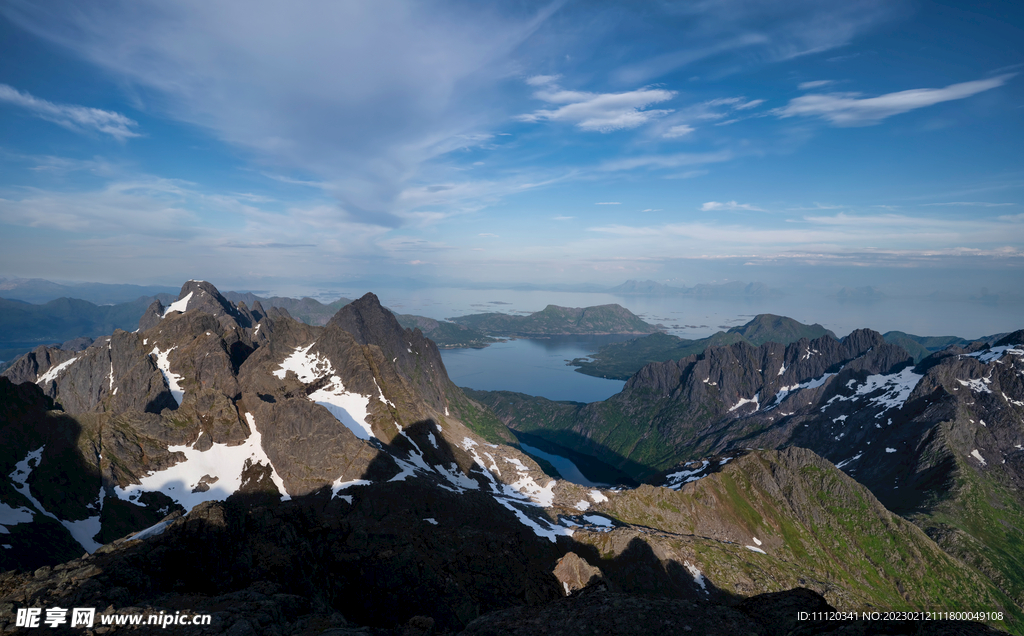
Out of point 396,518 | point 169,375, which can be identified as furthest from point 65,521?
→ point 169,375

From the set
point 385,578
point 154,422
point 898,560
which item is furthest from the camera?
point 898,560

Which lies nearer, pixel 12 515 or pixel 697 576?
pixel 12 515

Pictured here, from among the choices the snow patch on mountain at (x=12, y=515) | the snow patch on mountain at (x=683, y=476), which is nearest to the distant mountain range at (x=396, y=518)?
the snow patch on mountain at (x=12, y=515)

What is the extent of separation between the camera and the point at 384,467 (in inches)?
3494

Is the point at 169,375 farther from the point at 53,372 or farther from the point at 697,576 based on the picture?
the point at 697,576

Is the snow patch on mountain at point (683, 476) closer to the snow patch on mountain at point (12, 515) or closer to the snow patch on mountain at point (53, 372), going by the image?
the snow patch on mountain at point (12, 515)

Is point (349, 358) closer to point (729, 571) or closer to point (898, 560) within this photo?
point (729, 571)

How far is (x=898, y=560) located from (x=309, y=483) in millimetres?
161453

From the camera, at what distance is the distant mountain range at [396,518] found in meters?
25.4

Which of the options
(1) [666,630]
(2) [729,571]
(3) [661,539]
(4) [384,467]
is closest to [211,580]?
(1) [666,630]

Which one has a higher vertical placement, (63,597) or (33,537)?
(63,597)

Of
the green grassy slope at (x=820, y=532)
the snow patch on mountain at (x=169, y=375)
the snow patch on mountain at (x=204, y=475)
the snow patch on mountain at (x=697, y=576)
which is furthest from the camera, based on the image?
the snow patch on mountain at (x=169, y=375)

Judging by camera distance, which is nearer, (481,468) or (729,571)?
(729,571)

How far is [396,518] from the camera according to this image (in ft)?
198
